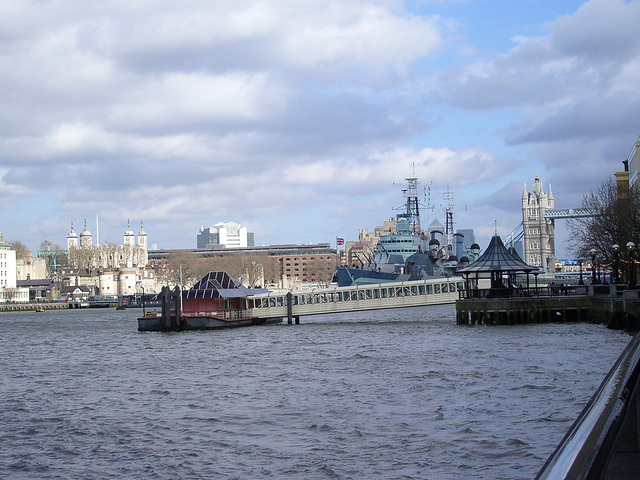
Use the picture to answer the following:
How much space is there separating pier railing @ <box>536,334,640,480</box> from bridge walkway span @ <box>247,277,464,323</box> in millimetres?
63912

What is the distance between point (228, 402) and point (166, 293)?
141 ft

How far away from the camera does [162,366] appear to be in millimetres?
40719

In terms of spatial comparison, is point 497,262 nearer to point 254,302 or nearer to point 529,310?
point 529,310

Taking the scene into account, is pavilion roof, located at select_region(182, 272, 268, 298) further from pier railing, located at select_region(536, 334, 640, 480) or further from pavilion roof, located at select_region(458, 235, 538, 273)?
pier railing, located at select_region(536, 334, 640, 480)

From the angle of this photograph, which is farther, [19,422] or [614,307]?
[614,307]

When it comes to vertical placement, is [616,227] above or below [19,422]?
above

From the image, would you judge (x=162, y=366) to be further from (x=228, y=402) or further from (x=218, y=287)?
(x=218, y=287)

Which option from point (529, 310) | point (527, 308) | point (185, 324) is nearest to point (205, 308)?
point (185, 324)

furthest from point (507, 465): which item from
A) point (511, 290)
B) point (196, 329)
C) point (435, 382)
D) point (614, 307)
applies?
point (196, 329)

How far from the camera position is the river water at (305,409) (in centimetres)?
1836

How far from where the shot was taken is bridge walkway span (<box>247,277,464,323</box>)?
7325 centimetres

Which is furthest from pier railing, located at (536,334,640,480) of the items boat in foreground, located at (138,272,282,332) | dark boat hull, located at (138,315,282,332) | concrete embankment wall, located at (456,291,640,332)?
dark boat hull, located at (138,315,282,332)

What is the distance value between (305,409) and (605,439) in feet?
65.6

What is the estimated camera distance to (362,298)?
7531 centimetres
